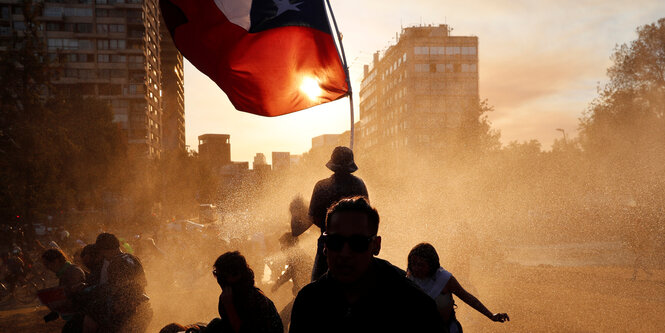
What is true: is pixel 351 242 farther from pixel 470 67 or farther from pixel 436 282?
pixel 470 67

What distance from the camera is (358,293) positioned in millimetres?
1956

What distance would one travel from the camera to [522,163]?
3744cm

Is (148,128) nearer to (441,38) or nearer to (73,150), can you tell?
(73,150)

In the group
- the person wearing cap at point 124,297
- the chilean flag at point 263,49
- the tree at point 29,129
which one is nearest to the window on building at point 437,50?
the tree at point 29,129

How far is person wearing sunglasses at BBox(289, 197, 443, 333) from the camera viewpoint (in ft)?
5.95

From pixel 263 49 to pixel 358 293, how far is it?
4.13 metres

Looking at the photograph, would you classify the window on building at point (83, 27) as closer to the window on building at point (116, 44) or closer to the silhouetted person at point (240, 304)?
the window on building at point (116, 44)

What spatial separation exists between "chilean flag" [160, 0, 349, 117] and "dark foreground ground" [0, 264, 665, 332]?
14.7 feet

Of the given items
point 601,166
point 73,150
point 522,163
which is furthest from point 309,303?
point 601,166

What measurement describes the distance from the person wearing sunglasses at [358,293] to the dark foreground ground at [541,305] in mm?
6377

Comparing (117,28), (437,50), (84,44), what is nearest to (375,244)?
(117,28)

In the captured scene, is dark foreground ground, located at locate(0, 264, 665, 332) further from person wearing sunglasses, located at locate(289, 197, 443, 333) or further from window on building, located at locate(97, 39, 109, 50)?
window on building, located at locate(97, 39, 109, 50)

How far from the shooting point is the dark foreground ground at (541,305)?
7.77 metres

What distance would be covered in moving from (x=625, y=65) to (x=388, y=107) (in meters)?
64.4
